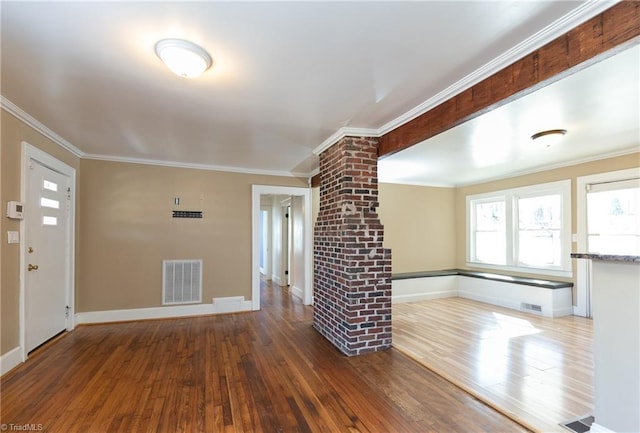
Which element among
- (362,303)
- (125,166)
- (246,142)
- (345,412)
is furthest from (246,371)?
(125,166)

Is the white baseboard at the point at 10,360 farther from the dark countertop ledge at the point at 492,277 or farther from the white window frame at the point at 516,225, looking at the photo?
the white window frame at the point at 516,225

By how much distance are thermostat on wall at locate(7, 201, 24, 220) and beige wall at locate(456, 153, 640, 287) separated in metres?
7.26

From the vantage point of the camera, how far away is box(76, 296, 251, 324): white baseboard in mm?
4275

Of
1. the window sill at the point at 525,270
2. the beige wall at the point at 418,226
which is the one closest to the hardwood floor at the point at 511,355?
the window sill at the point at 525,270

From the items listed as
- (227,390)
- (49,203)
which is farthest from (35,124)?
(227,390)

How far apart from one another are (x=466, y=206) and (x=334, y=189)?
4.42m

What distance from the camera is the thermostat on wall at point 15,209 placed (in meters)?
2.73

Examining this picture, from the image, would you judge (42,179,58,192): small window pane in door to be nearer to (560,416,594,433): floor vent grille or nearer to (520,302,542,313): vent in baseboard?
(560,416,594,433): floor vent grille

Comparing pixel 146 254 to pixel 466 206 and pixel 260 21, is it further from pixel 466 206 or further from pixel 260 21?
pixel 466 206

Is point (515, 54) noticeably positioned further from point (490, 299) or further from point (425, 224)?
point (425, 224)

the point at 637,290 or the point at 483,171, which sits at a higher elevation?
the point at 483,171

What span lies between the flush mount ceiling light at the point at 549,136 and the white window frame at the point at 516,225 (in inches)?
78.9

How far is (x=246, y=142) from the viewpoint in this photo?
3.75 metres

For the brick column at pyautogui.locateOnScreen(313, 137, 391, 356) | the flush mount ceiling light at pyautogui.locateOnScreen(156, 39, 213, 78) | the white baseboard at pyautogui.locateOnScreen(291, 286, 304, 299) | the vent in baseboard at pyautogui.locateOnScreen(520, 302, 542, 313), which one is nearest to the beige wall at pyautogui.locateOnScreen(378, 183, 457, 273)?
the vent in baseboard at pyautogui.locateOnScreen(520, 302, 542, 313)
